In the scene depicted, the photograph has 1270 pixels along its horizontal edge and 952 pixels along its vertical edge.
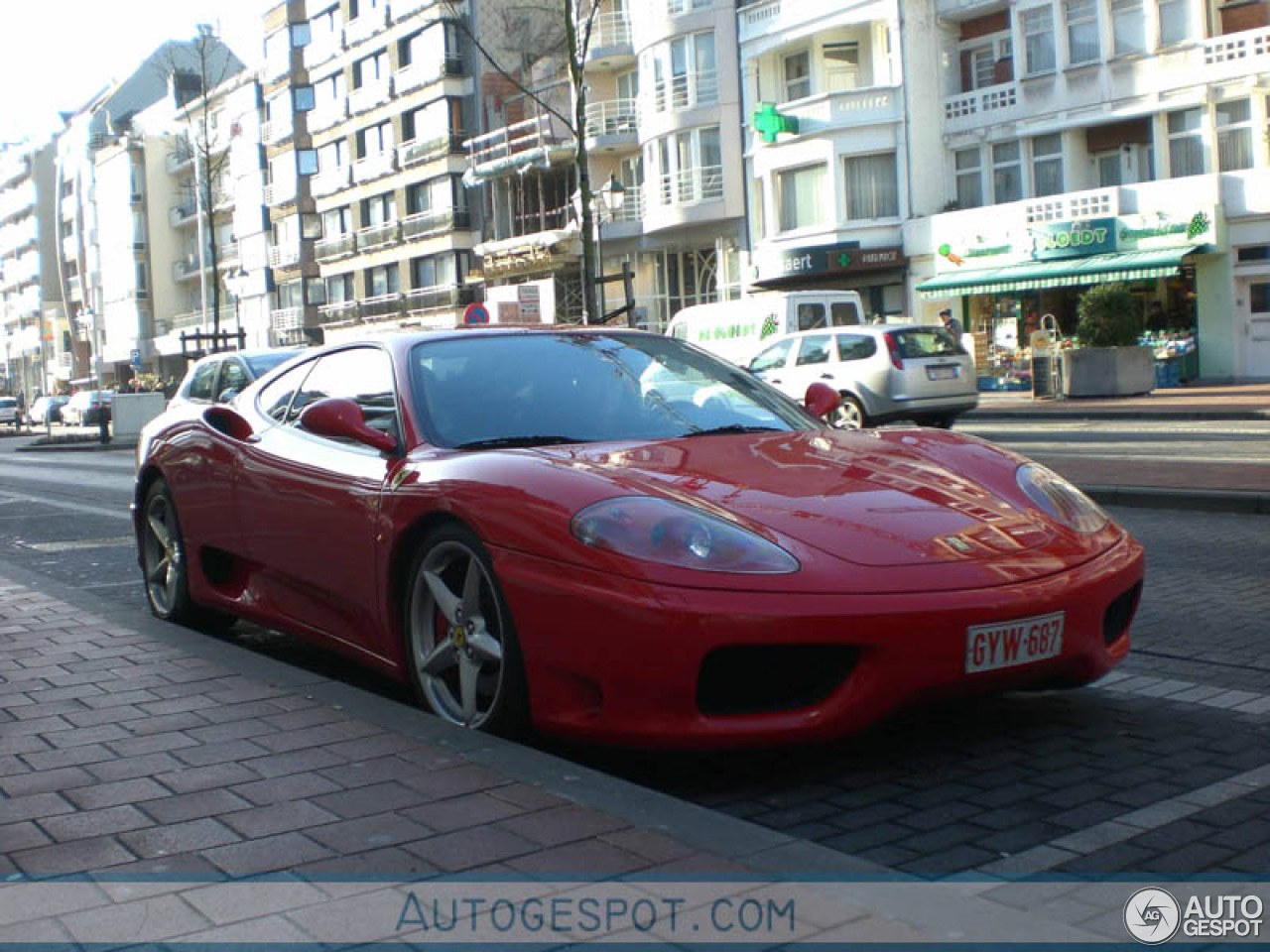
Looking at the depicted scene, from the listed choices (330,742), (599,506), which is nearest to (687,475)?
(599,506)

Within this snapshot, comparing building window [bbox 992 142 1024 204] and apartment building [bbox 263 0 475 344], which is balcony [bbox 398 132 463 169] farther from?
building window [bbox 992 142 1024 204]

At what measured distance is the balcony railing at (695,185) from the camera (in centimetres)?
4256

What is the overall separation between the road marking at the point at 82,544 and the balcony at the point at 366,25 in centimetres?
5364

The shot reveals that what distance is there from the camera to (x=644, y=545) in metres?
3.78

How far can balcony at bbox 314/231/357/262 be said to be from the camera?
66062mm

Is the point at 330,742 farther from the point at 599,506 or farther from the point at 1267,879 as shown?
the point at 1267,879

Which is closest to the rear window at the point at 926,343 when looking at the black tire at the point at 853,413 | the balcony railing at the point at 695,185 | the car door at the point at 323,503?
the black tire at the point at 853,413

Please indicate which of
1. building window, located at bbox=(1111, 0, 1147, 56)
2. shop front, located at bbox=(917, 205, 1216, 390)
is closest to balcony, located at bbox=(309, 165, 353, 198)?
shop front, located at bbox=(917, 205, 1216, 390)

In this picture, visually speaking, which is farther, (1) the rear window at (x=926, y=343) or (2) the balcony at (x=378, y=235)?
(2) the balcony at (x=378, y=235)

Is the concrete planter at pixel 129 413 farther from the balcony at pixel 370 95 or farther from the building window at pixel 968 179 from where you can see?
the balcony at pixel 370 95

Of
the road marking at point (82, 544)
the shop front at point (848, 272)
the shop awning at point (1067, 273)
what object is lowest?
the road marking at point (82, 544)

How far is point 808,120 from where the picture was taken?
39.1 meters

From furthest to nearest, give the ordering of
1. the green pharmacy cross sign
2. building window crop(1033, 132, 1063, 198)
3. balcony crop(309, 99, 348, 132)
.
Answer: balcony crop(309, 99, 348, 132) < the green pharmacy cross sign < building window crop(1033, 132, 1063, 198)

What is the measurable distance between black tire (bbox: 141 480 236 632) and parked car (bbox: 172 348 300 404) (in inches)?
300
